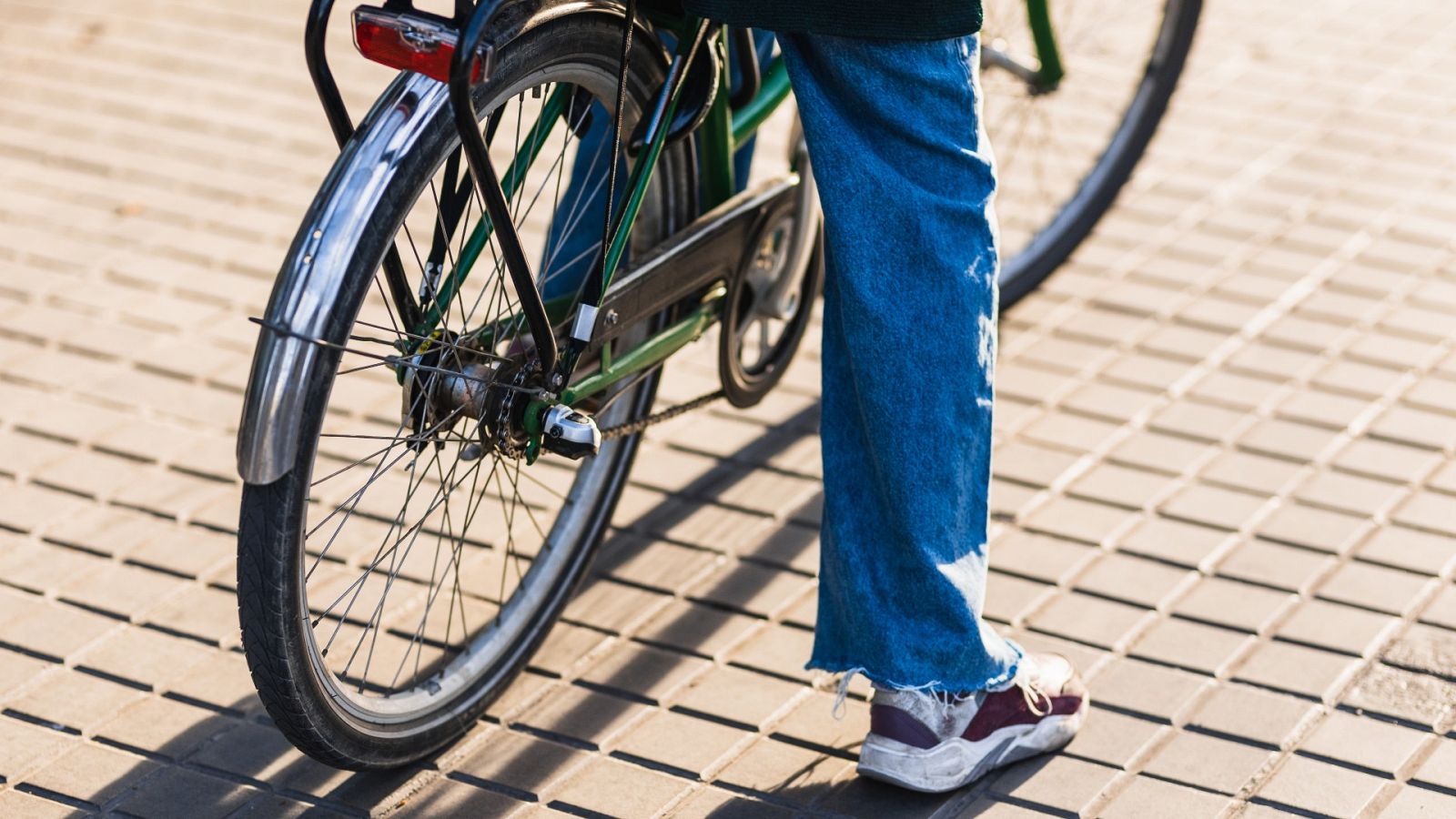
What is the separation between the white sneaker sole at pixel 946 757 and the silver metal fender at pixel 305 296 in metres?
0.93

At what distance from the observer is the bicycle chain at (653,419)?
2631 mm

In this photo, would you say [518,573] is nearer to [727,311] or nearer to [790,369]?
[727,311]

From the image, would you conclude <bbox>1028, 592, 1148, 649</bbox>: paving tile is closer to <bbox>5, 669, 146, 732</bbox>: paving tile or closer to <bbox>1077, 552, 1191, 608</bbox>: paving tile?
<bbox>1077, 552, 1191, 608</bbox>: paving tile

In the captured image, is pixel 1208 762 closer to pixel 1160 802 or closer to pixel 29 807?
pixel 1160 802

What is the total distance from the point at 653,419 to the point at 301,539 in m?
0.69

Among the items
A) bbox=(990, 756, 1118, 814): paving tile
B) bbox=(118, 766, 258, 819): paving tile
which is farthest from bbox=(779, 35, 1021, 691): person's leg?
bbox=(118, 766, 258, 819): paving tile

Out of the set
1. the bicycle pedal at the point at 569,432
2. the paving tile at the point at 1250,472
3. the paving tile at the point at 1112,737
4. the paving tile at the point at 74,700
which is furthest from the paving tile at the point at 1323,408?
the paving tile at the point at 74,700

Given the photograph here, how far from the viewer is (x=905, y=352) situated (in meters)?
2.35

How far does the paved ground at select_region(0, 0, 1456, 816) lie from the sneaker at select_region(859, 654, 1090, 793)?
41 mm

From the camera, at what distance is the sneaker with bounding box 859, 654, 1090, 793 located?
2.51 metres

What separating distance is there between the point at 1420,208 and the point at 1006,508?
1.82 metres

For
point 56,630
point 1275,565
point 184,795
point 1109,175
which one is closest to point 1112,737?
point 1275,565

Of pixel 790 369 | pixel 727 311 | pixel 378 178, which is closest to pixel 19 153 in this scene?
pixel 790 369

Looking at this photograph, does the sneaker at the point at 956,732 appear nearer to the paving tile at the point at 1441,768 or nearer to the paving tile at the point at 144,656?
the paving tile at the point at 1441,768
